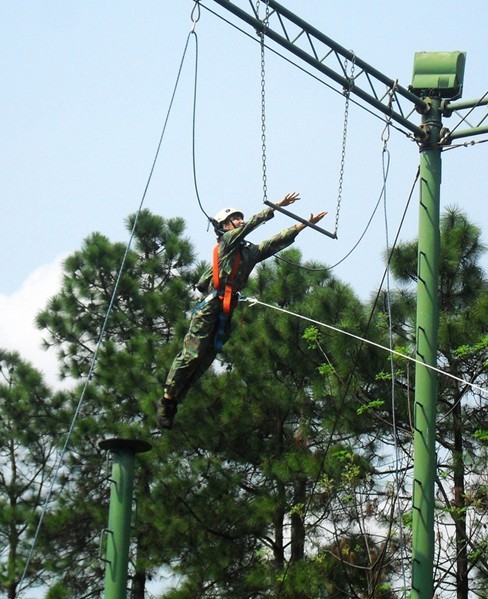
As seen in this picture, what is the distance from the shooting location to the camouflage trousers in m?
13.0

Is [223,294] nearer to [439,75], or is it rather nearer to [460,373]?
[439,75]

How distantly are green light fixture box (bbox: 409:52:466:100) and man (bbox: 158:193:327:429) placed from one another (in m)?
1.52

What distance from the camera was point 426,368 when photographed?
1294 centimetres

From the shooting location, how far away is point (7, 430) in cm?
2550

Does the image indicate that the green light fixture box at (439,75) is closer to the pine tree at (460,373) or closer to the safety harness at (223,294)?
the safety harness at (223,294)

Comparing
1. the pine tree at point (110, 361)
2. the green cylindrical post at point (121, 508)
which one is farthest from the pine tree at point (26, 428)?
the green cylindrical post at point (121, 508)

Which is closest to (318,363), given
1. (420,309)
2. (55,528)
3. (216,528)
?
(216,528)

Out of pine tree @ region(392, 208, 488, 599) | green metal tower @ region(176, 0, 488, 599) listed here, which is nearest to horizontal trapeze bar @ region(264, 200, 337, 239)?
green metal tower @ region(176, 0, 488, 599)

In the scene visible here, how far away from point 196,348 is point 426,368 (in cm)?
191

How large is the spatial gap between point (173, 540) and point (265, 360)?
10.2 ft

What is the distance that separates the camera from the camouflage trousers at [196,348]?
13.0 m

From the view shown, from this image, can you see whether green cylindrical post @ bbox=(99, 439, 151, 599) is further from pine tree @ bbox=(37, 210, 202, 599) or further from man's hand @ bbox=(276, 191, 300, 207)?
pine tree @ bbox=(37, 210, 202, 599)

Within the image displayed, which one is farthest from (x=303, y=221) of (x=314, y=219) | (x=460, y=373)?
(x=460, y=373)

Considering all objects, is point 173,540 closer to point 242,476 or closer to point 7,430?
point 242,476
